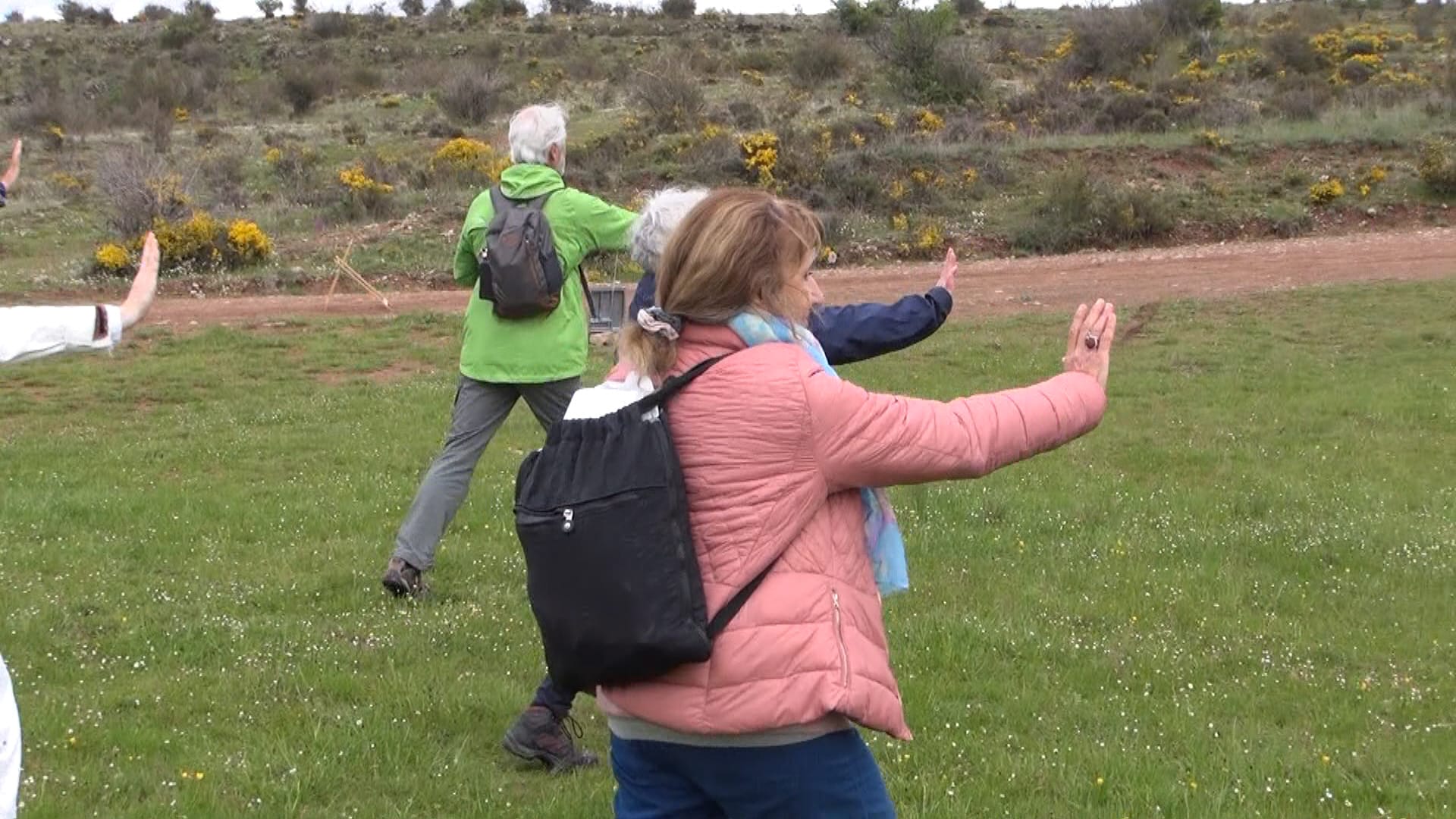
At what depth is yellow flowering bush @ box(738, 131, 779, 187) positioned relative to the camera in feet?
80.6

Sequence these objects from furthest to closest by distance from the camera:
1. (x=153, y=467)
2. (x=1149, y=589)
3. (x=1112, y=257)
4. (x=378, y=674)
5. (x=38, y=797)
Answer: (x=1112, y=257) < (x=153, y=467) < (x=1149, y=589) < (x=378, y=674) < (x=38, y=797)

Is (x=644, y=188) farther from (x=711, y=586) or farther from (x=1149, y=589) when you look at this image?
(x=711, y=586)

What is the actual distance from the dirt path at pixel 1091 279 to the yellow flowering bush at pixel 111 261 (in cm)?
125

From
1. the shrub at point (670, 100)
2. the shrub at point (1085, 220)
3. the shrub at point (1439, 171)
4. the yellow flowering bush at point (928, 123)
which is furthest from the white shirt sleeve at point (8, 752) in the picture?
the shrub at point (670, 100)

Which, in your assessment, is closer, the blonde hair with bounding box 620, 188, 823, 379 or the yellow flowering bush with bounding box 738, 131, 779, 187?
the blonde hair with bounding box 620, 188, 823, 379

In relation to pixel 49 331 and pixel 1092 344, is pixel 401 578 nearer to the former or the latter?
pixel 49 331

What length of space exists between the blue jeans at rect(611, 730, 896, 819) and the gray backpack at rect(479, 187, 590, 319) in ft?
9.38

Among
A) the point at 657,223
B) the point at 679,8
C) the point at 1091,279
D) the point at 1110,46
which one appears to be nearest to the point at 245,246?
the point at 1091,279

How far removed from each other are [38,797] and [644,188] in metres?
21.4

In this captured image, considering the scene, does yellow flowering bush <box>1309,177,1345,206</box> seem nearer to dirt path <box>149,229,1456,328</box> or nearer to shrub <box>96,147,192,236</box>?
dirt path <box>149,229,1456,328</box>

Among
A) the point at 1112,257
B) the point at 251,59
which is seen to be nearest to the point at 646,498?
the point at 1112,257

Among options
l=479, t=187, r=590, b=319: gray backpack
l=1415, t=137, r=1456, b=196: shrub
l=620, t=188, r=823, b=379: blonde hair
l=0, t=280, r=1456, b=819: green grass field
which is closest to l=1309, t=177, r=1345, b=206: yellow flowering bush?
l=1415, t=137, r=1456, b=196: shrub

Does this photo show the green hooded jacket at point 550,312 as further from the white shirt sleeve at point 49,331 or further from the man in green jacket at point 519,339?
the white shirt sleeve at point 49,331

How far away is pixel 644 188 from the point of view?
2500 centimetres
